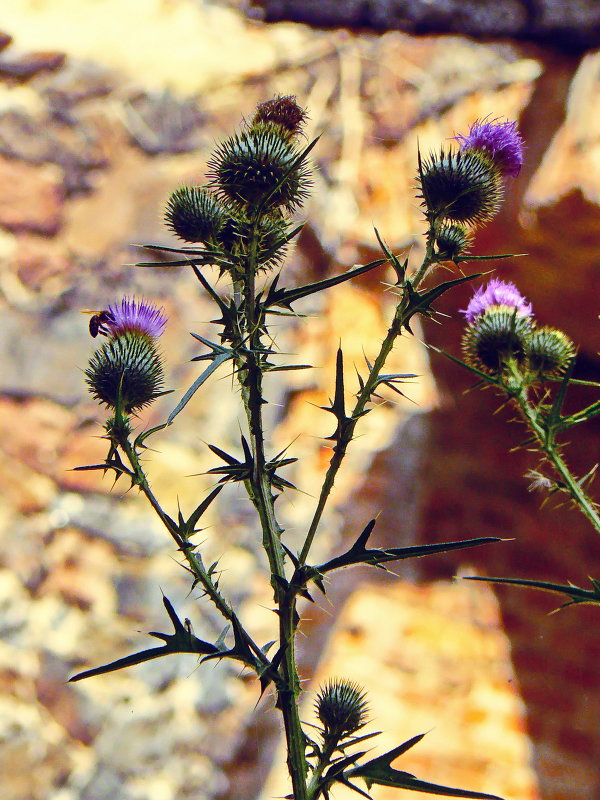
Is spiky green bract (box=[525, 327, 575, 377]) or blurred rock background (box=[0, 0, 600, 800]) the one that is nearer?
spiky green bract (box=[525, 327, 575, 377])

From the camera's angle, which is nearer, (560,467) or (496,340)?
(560,467)

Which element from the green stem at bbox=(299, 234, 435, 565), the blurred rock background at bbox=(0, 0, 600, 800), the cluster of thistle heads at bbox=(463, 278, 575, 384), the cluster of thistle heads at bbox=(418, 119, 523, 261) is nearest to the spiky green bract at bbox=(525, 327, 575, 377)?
the cluster of thistle heads at bbox=(463, 278, 575, 384)

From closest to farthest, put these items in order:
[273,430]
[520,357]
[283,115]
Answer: [283,115] → [520,357] → [273,430]

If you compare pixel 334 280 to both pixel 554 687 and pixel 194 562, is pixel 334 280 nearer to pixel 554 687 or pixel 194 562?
pixel 194 562

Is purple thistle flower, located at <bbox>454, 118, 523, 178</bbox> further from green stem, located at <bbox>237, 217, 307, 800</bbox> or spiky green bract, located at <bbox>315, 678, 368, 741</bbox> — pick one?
spiky green bract, located at <bbox>315, 678, 368, 741</bbox>

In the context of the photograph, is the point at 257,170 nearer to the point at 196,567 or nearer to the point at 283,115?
the point at 283,115

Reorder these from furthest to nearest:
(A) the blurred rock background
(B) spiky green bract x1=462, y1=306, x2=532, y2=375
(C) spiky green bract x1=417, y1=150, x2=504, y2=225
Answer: (A) the blurred rock background
(B) spiky green bract x1=462, y1=306, x2=532, y2=375
(C) spiky green bract x1=417, y1=150, x2=504, y2=225

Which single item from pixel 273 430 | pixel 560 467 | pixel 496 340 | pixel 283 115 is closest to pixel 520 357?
pixel 496 340

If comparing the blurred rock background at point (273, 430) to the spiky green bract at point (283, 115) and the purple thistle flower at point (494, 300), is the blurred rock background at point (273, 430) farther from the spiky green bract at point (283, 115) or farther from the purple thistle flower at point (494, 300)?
the spiky green bract at point (283, 115)
